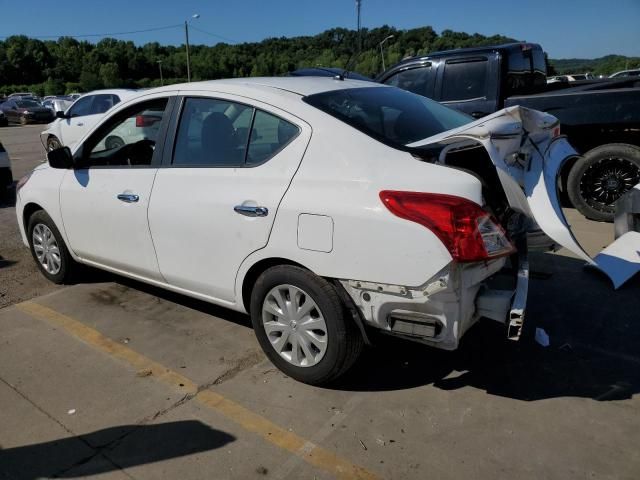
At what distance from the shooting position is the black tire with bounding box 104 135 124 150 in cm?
430

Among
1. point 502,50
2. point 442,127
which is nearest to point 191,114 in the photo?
point 442,127

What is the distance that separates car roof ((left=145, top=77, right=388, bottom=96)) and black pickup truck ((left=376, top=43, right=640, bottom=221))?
3490mm

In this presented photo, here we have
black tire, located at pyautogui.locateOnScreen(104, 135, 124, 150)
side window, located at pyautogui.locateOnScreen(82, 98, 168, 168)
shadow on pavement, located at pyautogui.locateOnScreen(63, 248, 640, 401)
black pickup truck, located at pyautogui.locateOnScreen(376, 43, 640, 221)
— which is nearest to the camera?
shadow on pavement, located at pyautogui.locateOnScreen(63, 248, 640, 401)

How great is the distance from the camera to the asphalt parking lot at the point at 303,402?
97.3 inches

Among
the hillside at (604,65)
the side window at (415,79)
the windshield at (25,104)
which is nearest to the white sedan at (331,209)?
the side window at (415,79)

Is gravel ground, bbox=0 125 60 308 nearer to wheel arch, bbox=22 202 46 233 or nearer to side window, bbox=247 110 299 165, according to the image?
wheel arch, bbox=22 202 46 233

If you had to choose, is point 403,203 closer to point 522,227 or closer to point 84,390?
point 522,227

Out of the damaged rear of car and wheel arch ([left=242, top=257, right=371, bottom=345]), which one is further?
wheel arch ([left=242, top=257, right=371, bottom=345])

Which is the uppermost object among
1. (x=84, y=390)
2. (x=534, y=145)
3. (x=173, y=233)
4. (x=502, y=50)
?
(x=502, y=50)

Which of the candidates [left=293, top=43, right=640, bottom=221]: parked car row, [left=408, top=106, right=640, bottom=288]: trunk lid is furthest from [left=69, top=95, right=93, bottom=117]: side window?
[left=408, top=106, right=640, bottom=288]: trunk lid

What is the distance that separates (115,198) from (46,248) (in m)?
1.38

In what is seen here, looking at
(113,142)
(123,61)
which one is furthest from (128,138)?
(123,61)

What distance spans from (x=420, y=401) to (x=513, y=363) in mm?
747

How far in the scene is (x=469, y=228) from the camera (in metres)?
2.46
